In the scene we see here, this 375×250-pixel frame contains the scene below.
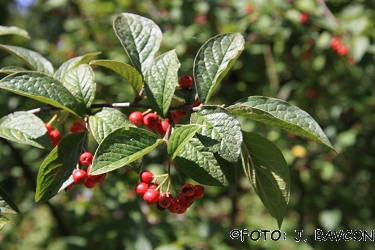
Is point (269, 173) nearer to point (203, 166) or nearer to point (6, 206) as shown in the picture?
point (203, 166)

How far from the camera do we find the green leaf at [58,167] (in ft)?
3.45

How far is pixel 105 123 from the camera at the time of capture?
3.55 feet

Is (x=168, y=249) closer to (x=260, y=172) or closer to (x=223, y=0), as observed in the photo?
(x=260, y=172)

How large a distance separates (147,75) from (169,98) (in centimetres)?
11

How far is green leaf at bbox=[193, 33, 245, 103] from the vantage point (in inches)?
43.8

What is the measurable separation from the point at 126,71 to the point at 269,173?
462 mm

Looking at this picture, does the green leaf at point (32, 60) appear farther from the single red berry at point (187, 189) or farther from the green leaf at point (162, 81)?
the single red berry at point (187, 189)

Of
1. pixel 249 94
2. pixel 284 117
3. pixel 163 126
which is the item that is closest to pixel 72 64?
pixel 163 126

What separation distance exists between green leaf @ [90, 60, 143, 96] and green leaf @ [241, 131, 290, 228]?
0.32 m

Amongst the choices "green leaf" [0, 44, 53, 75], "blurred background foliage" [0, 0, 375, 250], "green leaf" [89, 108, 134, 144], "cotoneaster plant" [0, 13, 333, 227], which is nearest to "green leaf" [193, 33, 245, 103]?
"cotoneaster plant" [0, 13, 333, 227]

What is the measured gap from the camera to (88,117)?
1140 mm

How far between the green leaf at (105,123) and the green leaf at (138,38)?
18 centimetres

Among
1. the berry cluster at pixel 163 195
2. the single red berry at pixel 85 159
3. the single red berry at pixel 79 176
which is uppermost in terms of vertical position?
the single red berry at pixel 85 159

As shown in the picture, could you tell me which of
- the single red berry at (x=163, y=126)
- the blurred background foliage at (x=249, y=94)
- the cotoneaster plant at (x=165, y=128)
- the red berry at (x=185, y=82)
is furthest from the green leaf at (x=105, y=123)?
the blurred background foliage at (x=249, y=94)
